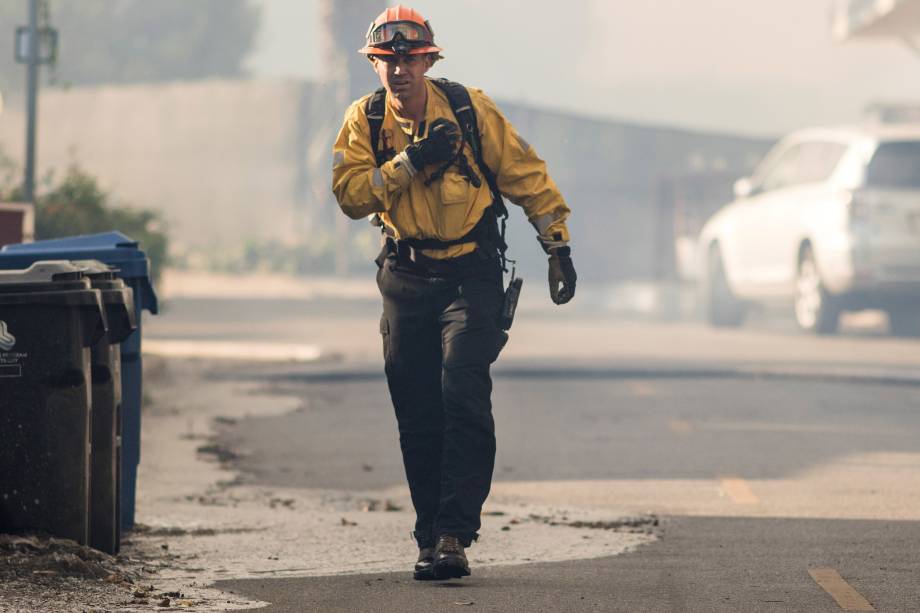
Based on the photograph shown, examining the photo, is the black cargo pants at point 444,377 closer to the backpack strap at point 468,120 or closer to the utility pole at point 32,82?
the backpack strap at point 468,120

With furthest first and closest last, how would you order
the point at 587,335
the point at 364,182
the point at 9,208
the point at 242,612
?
the point at 587,335
the point at 9,208
the point at 364,182
the point at 242,612

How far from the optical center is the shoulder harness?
7074 millimetres

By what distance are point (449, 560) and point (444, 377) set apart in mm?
643

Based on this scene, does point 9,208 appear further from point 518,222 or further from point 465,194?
point 518,222

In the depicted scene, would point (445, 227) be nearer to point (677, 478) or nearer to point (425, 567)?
point (425, 567)

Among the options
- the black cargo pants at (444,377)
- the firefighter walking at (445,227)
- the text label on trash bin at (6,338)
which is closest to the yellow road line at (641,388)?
the black cargo pants at (444,377)

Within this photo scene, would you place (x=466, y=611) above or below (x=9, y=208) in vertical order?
below

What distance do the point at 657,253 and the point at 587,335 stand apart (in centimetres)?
993

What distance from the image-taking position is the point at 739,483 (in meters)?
9.87

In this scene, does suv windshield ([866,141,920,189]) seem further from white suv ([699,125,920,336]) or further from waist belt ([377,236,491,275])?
waist belt ([377,236,491,275])

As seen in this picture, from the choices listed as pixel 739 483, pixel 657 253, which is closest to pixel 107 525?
pixel 739 483

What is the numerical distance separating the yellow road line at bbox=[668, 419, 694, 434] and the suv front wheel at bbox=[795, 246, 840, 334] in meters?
6.99

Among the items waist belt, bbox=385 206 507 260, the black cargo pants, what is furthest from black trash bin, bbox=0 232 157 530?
waist belt, bbox=385 206 507 260

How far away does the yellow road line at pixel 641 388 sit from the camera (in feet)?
49.1
